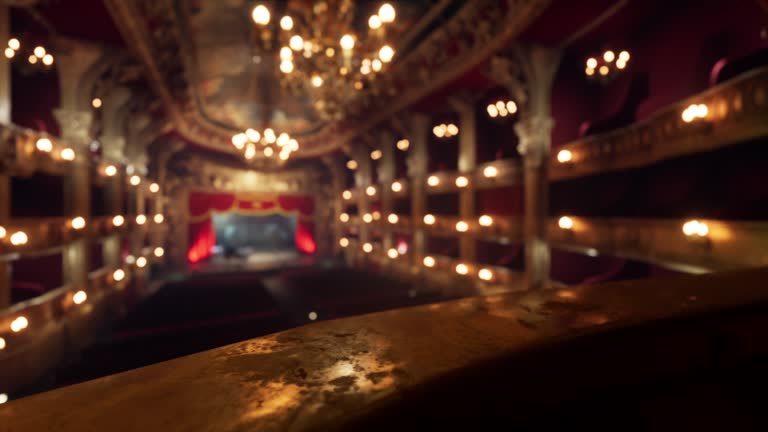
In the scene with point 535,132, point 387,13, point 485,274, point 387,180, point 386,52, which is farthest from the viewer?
point 387,180

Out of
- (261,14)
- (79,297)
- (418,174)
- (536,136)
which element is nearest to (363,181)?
(418,174)

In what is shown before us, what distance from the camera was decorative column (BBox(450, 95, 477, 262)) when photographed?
28.5 feet

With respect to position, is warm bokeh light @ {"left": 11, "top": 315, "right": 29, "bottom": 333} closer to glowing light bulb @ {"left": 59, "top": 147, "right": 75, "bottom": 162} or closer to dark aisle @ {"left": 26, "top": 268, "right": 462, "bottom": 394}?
dark aisle @ {"left": 26, "top": 268, "right": 462, "bottom": 394}

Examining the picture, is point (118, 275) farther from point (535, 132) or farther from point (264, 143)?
point (535, 132)

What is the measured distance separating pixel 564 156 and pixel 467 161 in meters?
2.98

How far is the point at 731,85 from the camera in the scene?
3.65m

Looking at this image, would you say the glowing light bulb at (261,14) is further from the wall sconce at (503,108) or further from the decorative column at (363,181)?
the decorative column at (363,181)

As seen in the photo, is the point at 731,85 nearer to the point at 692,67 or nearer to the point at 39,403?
the point at 692,67

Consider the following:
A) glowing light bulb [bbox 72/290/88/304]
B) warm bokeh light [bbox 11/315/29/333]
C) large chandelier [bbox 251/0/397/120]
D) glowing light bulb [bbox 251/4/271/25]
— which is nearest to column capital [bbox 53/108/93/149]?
glowing light bulb [bbox 72/290/88/304]

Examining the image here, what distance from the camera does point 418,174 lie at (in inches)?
412

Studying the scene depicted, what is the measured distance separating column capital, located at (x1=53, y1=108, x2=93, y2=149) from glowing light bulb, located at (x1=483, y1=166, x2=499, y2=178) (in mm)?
8353

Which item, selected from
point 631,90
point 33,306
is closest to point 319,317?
point 33,306

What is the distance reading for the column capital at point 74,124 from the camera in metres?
5.79

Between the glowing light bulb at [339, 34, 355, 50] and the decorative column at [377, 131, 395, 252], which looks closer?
the glowing light bulb at [339, 34, 355, 50]
